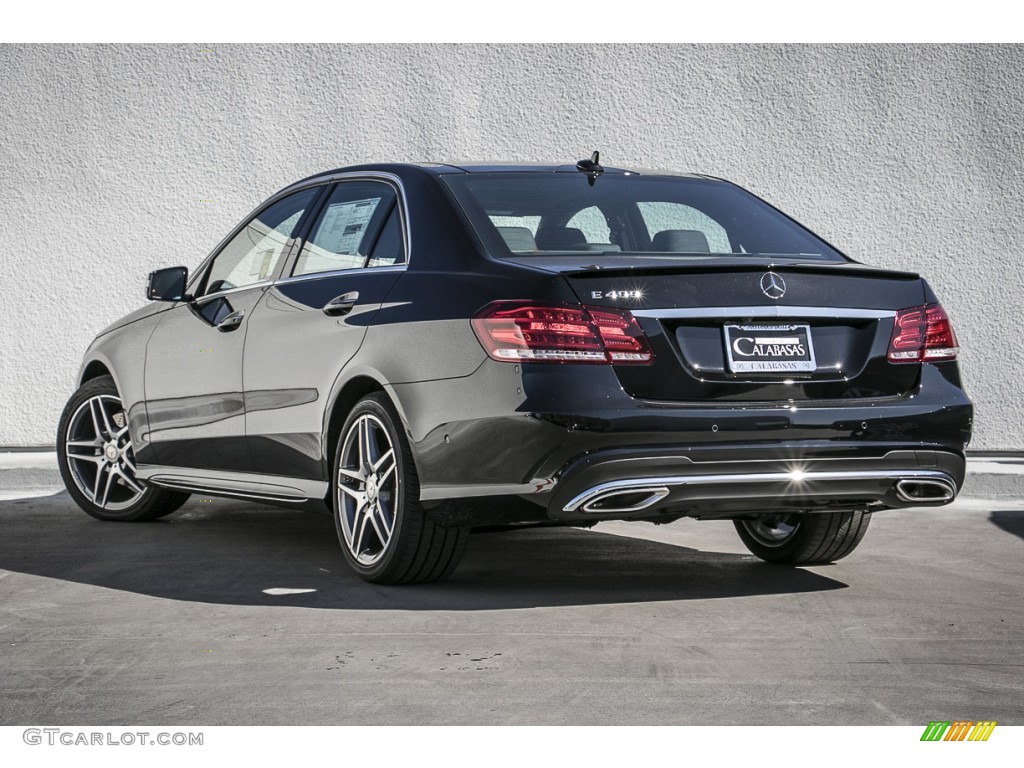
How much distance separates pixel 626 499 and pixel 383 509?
1.12m

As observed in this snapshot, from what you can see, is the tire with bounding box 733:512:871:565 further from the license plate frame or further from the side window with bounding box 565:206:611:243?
the side window with bounding box 565:206:611:243

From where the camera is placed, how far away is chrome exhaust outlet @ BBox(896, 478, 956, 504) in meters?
5.19

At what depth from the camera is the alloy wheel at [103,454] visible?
7816mm

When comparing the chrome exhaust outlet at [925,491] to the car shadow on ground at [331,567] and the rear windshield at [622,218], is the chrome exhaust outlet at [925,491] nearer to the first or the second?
the car shadow on ground at [331,567]

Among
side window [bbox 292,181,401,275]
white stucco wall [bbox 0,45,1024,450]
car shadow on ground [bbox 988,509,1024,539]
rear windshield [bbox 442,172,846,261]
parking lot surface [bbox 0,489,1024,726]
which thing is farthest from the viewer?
white stucco wall [bbox 0,45,1024,450]

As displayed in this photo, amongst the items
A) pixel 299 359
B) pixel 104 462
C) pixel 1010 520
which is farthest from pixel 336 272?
pixel 1010 520

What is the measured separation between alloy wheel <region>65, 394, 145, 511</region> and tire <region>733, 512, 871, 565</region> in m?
3.25

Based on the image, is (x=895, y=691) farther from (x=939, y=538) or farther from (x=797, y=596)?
(x=939, y=538)

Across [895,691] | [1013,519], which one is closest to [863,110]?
[1013,519]

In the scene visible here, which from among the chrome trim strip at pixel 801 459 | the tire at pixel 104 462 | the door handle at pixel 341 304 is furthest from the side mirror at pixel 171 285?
the chrome trim strip at pixel 801 459

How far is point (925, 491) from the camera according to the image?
525 cm

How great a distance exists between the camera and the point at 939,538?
7.46m

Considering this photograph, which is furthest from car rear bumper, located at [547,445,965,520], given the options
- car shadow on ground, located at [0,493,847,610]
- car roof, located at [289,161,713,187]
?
car roof, located at [289,161,713,187]

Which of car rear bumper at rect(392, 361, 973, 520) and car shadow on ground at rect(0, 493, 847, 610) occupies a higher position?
car rear bumper at rect(392, 361, 973, 520)
